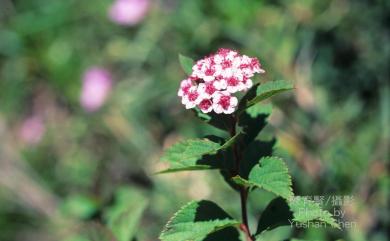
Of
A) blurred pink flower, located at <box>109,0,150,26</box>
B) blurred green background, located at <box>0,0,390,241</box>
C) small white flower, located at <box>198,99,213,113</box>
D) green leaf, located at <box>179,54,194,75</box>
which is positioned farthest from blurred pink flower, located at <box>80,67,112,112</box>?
small white flower, located at <box>198,99,213,113</box>

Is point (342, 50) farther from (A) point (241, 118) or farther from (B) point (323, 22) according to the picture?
(A) point (241, 118)

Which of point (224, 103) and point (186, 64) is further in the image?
point (186, 64)

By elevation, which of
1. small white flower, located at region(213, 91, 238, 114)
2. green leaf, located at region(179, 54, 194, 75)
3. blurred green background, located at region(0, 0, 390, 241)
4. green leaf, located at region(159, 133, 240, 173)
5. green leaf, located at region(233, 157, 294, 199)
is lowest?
green leaf, located at region(233, 157, 294, 199)

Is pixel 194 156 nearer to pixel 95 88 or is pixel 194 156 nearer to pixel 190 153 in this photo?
pixel 190 153

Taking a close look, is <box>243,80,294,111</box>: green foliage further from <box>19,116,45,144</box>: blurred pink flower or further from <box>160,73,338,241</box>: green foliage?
<box>19,116,45,144</box>: blurred pink flower

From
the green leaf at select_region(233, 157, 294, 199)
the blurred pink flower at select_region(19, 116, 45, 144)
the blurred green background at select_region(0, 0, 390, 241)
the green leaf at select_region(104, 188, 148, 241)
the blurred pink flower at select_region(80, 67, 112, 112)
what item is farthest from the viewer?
the blurred pink flower at select_region(19, 116, 45, 144)

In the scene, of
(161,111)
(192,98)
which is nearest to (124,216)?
(192,98)
